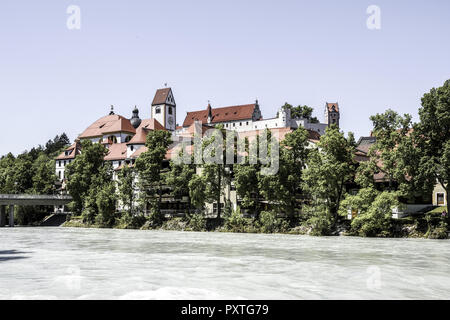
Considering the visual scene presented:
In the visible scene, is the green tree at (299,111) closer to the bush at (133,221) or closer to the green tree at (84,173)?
the green tree at (84,173)

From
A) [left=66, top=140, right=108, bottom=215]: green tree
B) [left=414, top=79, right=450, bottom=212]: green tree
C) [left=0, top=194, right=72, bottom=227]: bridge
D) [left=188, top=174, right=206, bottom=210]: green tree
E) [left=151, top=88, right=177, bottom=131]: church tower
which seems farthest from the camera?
[left=151, top=88, right=177, bottom=131]: church tower

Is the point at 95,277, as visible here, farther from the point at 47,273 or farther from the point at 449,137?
the point at 449,137

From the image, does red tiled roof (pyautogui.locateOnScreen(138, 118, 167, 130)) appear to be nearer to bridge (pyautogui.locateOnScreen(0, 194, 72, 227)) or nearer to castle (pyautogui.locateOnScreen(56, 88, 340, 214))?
castle (pyautogui.locateOnScreen(56, 88, 340, 214))

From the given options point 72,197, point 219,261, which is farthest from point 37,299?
point 72,197

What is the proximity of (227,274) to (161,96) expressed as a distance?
5670 inches

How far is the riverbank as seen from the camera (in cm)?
5488

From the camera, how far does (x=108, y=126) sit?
474ft

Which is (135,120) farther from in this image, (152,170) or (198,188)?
(198,188)

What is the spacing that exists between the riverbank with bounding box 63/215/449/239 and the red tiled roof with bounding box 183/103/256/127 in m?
77.5

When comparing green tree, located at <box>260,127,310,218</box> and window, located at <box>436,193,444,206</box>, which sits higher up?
green tree, located at <box>260,127,310,218</box>

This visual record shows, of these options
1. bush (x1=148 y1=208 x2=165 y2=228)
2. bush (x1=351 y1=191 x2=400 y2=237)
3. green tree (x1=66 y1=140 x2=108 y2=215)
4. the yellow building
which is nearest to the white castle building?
green tree (x1=66 y1=140 x2=108 y2=215)

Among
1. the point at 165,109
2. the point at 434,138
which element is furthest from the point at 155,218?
the point at 165,109
